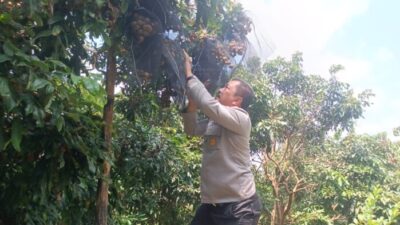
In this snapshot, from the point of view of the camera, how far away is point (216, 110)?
1.92 m

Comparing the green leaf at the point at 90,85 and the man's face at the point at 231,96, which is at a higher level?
the man's face at the point at 231,96

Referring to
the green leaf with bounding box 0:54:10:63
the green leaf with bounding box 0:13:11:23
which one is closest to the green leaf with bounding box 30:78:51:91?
the green leaf with bounding box 0:54:10:63

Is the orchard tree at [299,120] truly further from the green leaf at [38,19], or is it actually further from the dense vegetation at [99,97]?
the green leaf at [38,19]

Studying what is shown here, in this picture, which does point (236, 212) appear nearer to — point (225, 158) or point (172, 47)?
point (225, 158)

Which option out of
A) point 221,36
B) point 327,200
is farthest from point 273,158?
point 221,36

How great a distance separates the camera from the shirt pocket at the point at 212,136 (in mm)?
2096

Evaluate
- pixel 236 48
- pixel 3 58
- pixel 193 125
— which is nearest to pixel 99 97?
pixel 3 58

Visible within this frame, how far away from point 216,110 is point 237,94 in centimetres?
28

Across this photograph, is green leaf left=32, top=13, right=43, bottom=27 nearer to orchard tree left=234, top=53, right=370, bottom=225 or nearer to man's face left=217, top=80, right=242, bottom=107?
man's face left=217, top=80, right=242, bottom=107

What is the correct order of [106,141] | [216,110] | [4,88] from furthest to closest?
[106,141] < [216,110] < [4,88]

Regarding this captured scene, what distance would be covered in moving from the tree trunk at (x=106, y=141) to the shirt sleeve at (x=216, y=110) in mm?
370

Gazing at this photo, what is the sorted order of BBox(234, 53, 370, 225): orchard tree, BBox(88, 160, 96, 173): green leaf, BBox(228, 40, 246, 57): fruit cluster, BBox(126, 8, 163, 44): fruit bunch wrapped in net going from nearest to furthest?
BBox(88, 160, 96, 173): green leaf < BBox(126, 8, 163, 44): fruit bunch wrapped in net < BBox(228, 40, 246, 57): fruit cluster < BBox(234, 53, 370, 225): orchard tree

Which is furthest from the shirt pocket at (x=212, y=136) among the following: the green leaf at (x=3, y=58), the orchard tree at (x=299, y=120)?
the orchard tree at (x=299, y=120)

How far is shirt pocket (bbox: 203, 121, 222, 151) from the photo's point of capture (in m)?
2.10
